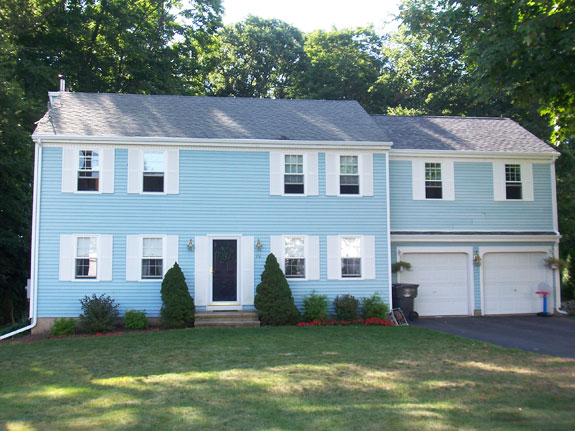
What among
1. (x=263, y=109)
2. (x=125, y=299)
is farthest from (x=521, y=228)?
(x=125, y=299)

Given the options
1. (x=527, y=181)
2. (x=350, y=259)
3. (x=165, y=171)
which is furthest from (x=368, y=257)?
(x=165, y=171)

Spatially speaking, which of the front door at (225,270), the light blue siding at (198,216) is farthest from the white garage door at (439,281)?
the front door at (225,270)

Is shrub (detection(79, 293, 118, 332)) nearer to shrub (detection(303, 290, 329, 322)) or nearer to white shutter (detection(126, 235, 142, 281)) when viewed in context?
white shutter (detection(126, 235, 142, 281))

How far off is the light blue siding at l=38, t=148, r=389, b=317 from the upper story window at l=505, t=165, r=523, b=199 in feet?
15.3

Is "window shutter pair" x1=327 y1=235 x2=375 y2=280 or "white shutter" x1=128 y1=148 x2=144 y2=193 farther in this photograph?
"window shutter pair" x1=327 y1=235 x2=375 y2=280

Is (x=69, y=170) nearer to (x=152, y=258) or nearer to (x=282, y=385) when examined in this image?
(x=152, y=258)

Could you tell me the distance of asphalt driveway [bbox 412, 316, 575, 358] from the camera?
40.3ft

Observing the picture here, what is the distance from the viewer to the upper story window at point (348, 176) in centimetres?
1700

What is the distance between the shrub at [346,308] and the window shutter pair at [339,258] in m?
0.83

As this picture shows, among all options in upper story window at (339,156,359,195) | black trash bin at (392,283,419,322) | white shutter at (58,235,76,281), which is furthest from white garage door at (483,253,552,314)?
white shutter at (58,235,76,281)

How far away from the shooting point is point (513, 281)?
1827 centimetres

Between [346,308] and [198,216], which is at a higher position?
[198,216]

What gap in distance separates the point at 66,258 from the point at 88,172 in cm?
255

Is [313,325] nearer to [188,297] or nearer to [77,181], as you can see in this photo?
[188,297]
